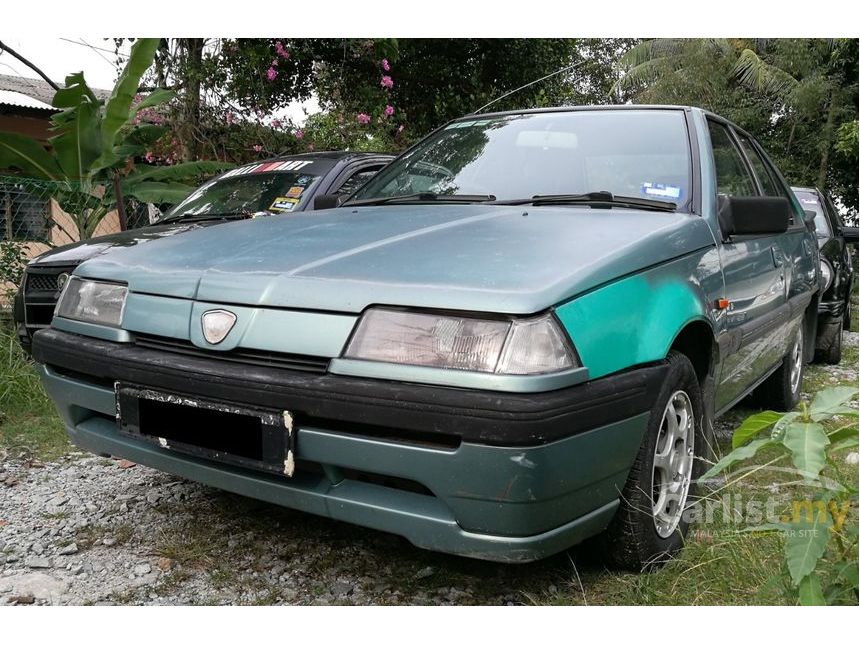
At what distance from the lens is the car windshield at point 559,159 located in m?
2.90

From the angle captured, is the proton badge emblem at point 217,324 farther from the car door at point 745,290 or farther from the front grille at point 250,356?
the car door at point 745,290

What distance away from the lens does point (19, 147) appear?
5.93 meters

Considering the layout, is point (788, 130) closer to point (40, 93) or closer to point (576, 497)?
point (40, 93)

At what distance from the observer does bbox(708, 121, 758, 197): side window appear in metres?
3.16

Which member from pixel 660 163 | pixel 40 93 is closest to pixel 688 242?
pixel 660 163

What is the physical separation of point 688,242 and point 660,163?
20.6 inches

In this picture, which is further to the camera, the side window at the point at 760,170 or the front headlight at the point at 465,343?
the side window at the point at 760,170

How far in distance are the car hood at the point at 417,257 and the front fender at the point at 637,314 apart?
0.04 metres

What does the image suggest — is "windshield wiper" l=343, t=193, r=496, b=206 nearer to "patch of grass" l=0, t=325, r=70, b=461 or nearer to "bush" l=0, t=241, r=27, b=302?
"patch of grass" l=0, t=325, r=70, b=461

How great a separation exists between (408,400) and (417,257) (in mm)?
490

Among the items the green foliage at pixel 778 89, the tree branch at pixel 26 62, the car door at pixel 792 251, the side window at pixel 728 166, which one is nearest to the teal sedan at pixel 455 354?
the side window at pixel 728 166

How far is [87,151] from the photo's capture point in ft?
19.6

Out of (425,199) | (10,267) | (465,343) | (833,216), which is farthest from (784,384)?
(10,267)

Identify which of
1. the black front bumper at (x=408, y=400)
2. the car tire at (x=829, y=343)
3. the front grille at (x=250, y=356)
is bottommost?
the car tire at (x=829, y=343)
